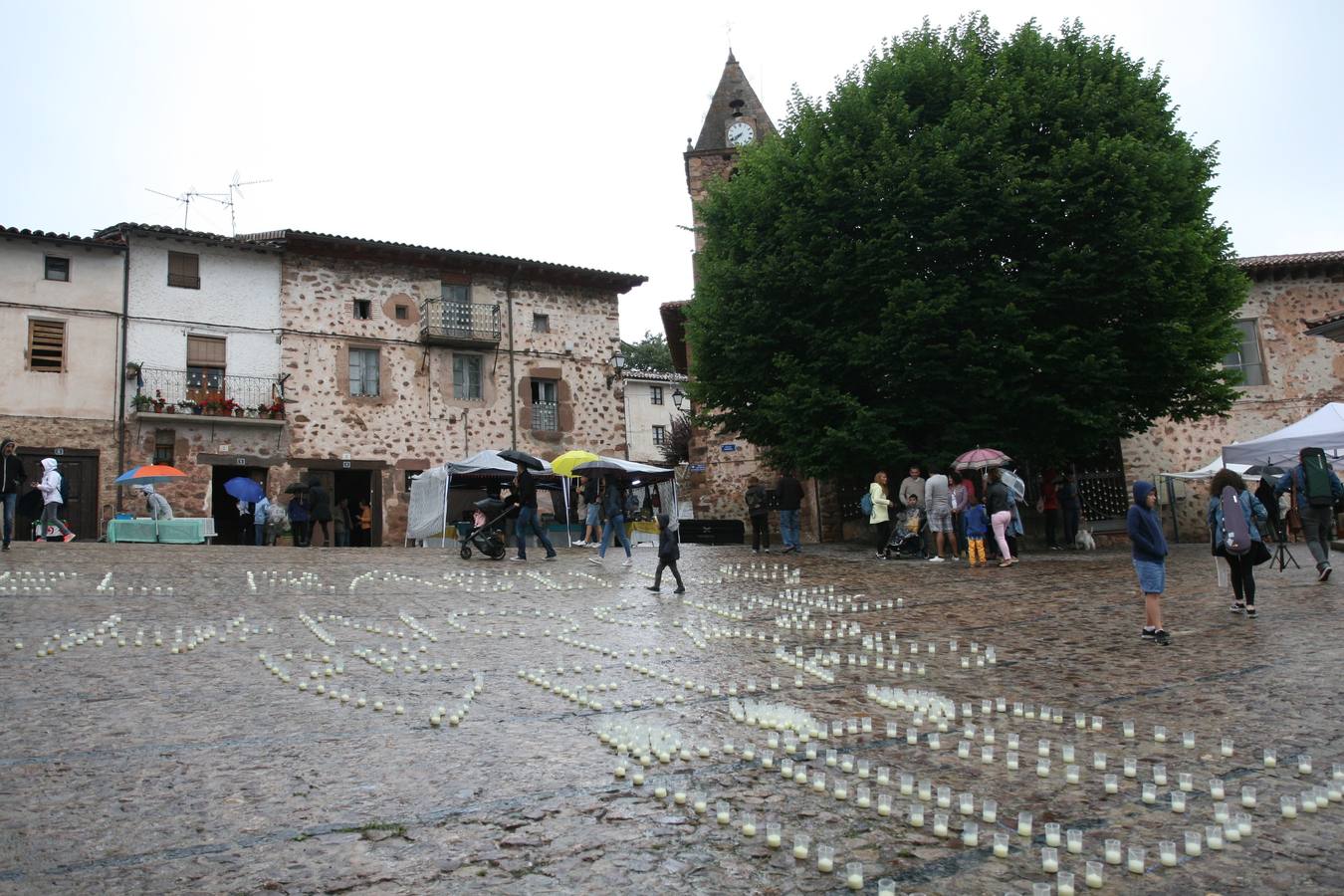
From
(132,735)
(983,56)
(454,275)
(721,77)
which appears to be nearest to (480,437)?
(454,275)

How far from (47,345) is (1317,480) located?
1119 inches

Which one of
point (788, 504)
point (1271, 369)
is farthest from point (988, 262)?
point (1271, 369)

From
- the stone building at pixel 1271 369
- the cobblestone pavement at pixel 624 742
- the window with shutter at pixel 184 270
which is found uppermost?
the window with shutter at pixel 184 270

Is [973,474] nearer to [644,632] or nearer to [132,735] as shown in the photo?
[644,632]

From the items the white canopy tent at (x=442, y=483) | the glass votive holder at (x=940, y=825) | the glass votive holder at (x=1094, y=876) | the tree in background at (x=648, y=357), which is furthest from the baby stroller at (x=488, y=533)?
the tree in background at (x=648, y=357)

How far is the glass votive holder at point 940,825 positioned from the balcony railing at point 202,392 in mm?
26840

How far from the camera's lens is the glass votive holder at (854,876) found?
367 cm

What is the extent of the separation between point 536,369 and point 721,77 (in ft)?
42.1

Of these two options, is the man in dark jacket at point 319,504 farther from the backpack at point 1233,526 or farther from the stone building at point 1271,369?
the stone building at point 1271,369

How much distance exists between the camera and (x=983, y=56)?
21.2m

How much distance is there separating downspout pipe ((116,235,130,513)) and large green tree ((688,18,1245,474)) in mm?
17253

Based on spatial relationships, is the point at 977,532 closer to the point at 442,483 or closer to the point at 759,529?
the point at 759,529

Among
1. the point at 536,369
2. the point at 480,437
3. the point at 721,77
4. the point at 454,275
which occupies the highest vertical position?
the point at 721,77

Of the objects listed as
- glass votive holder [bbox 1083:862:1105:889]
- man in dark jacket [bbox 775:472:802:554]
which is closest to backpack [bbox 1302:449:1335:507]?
man in dark jacket [bbox 775:472:802:554]
